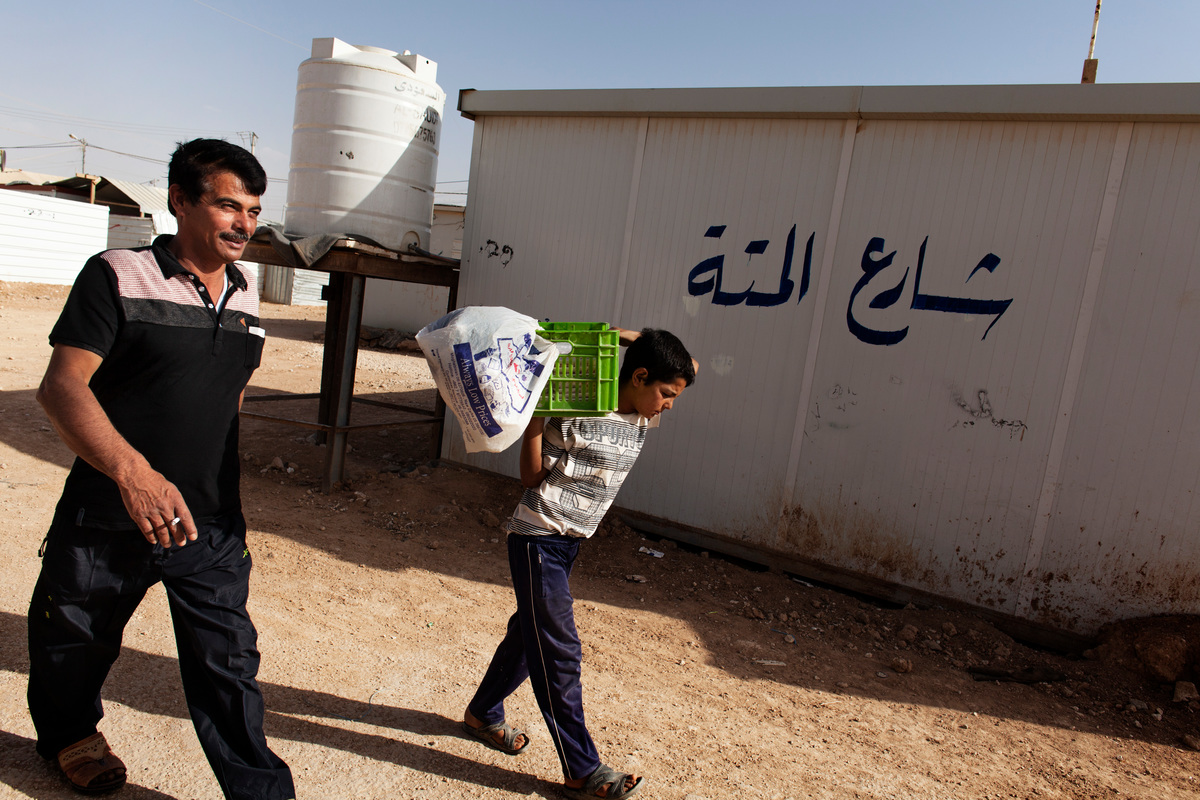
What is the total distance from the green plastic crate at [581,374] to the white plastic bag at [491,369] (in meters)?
0.09

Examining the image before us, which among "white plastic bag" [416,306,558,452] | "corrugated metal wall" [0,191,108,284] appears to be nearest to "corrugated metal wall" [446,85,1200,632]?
"white plastic bag" [416,306,558,452]

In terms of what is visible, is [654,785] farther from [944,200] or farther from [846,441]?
[944,200]

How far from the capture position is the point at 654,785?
8.38 ft

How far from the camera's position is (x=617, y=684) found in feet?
10.7

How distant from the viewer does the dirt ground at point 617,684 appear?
2551mm

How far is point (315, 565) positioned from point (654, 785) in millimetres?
2485

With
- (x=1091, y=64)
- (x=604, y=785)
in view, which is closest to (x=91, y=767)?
(x=604, y=785)

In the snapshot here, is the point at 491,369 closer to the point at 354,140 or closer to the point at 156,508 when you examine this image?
the point at 156,508

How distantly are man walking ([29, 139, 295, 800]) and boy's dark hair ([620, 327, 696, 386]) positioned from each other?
1130 millimetres

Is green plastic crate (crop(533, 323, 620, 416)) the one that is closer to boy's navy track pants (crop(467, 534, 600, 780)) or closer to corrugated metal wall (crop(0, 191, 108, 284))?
boy's navy track pants (crop(467, 534, 600, 780))

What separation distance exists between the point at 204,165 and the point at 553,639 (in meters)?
1.67

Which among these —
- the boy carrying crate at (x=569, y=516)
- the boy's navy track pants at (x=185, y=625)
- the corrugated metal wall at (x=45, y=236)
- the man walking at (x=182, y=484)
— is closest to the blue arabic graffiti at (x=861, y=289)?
the boy carrying crate at (x=569, y=516)

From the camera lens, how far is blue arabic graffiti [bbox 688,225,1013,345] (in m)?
4.26

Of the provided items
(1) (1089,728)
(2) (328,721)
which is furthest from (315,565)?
(1) (1089,728)
